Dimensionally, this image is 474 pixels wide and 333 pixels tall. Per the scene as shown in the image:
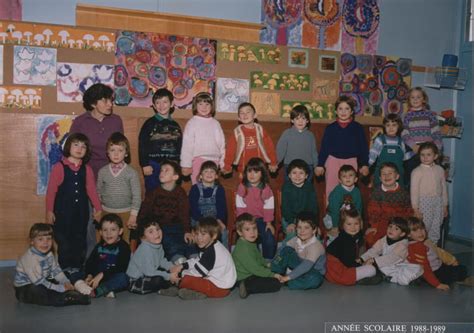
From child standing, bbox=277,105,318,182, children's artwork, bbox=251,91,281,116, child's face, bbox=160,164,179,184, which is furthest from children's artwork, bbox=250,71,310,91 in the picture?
child's face, bbox=160,164,179,184

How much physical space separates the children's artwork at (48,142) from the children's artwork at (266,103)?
5.40 feet

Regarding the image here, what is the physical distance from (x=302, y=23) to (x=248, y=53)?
2.40 feet

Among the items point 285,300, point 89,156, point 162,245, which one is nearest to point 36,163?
point 89,156

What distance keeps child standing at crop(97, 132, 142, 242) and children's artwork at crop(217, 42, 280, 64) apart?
131cm

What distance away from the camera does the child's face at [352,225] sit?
3.99 metres

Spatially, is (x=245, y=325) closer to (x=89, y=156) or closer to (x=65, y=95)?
(x=89, y=156)

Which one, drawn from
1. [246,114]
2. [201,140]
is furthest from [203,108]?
[246,114]

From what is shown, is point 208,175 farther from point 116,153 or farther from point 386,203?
point 386,203

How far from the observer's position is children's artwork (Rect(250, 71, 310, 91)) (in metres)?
4.77

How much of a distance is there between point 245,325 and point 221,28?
275 cm

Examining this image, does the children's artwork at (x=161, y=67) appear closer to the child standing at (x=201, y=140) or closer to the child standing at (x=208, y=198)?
the child standing at (x=201, y=140)

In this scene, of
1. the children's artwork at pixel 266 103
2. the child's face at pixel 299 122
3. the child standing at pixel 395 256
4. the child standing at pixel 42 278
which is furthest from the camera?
the children's artwork at pixel 266 103

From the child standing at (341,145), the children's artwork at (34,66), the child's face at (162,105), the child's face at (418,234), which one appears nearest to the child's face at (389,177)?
the child standing at (341,145)

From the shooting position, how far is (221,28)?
468 cm
